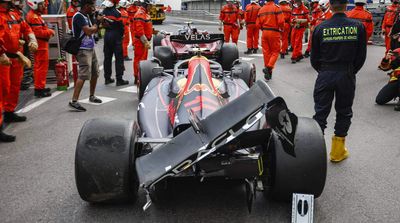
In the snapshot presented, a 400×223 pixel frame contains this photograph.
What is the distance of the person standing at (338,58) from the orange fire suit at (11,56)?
4.03 metres

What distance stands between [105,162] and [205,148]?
2.98 ft

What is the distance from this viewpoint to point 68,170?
4.62m

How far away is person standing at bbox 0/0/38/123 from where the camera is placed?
6.04 meters

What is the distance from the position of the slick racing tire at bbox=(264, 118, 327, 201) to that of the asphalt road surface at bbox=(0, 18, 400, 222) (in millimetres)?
252

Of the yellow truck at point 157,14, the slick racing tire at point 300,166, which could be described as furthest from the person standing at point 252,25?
the yellow truck at point 157,14

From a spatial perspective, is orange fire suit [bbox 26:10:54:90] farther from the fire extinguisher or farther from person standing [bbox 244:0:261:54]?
person standing [bbox 244:0:261:54]

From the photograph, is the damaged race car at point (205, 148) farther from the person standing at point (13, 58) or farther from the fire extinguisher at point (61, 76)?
the fire extinguisher at point (61, 76)

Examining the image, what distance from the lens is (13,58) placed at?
20.5 feet

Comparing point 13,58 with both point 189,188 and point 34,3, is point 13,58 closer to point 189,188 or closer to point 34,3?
point 34,3

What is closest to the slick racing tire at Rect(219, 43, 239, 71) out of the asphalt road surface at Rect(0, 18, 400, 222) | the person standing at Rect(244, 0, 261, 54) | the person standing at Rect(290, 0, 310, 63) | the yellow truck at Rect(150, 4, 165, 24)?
the asphalt road surface at Rect(0, 18, 400, 222)

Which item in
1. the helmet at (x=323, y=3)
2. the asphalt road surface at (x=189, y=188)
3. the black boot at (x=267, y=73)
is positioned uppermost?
the helmet at (x=323, y=3)

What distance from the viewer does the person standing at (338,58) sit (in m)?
4.39

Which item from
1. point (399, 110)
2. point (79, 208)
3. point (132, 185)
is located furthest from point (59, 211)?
point (399, 110)

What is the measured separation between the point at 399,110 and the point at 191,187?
4.77 m
